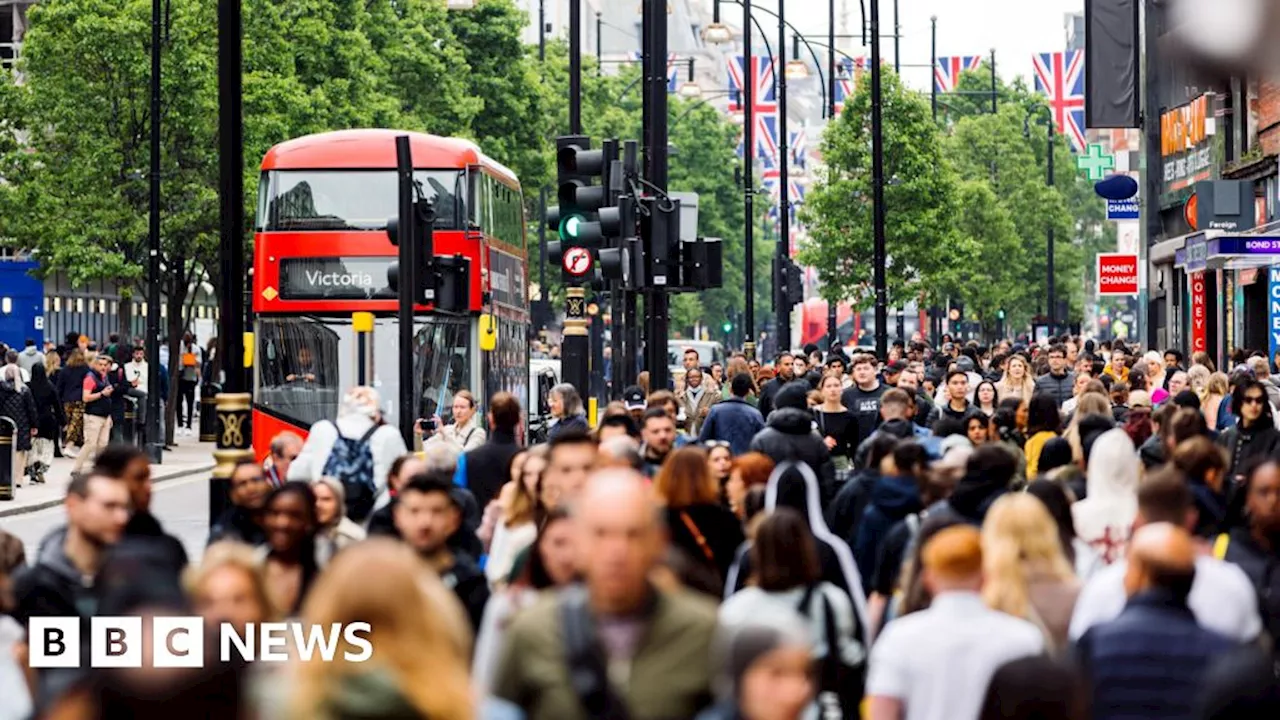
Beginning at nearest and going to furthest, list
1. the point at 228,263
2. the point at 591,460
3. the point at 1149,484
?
the point at 1149,484 < the point at 591,460 < the point at 228,263

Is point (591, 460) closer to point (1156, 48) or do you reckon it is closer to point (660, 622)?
point (660, 622)

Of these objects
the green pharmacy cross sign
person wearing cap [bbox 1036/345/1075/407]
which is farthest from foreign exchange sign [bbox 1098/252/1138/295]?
person wearing cap [bbox 1036/345/1075/407]

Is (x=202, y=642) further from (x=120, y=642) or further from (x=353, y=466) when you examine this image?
(x=353, y=466)

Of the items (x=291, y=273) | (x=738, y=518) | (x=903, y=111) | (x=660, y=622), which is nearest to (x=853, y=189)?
(x=903, y=111)

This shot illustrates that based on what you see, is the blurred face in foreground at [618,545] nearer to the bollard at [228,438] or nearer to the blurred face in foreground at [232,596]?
the blurred face in foreground at [232,596]

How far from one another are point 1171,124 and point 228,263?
125 ft

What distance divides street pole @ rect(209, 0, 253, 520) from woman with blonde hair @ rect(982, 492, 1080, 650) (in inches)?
293

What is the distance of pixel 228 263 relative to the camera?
52.7ft

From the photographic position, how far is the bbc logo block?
19.1 ft

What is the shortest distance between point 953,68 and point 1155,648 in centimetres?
10227

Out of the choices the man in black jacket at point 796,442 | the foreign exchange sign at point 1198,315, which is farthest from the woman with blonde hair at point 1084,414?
the foreign exchange sign at point 1198,315

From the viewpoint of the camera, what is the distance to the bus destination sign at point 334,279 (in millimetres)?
27109

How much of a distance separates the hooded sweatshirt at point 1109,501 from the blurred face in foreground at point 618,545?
5036 mm

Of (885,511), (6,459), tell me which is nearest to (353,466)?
(885,511)
